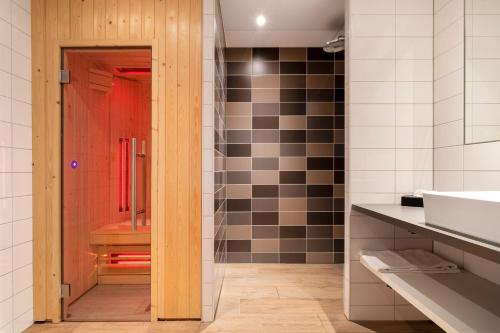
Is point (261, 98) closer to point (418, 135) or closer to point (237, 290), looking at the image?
point (418, 135)

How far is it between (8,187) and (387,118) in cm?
265

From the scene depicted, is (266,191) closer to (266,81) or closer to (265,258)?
(265,258)

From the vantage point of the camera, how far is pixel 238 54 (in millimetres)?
3826

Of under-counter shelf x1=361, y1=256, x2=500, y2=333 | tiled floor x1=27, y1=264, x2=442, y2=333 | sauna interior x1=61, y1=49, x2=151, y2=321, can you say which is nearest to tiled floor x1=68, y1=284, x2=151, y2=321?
sauna interior x1=61, y1=49, x2=151, y2=321

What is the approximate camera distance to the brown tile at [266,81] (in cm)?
383

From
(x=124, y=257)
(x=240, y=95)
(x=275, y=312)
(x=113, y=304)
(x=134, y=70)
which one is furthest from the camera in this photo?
(x=240, y=95)

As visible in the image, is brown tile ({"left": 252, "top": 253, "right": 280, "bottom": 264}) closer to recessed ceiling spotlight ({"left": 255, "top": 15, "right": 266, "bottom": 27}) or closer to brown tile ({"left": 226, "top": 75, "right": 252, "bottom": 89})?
brown tile ({"left": 226, "top": 75, "right": 252, "bottom": 89})

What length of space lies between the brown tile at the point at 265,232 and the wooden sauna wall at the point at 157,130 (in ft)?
5.00

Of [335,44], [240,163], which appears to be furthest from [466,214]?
[240,163]

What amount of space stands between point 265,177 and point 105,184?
1730 millimetres

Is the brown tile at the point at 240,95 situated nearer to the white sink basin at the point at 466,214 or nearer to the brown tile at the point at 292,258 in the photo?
the brown tile at the point at 292,258

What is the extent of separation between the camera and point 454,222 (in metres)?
1.25

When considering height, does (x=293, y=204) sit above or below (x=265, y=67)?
below

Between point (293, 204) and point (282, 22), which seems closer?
point (282, 22)
